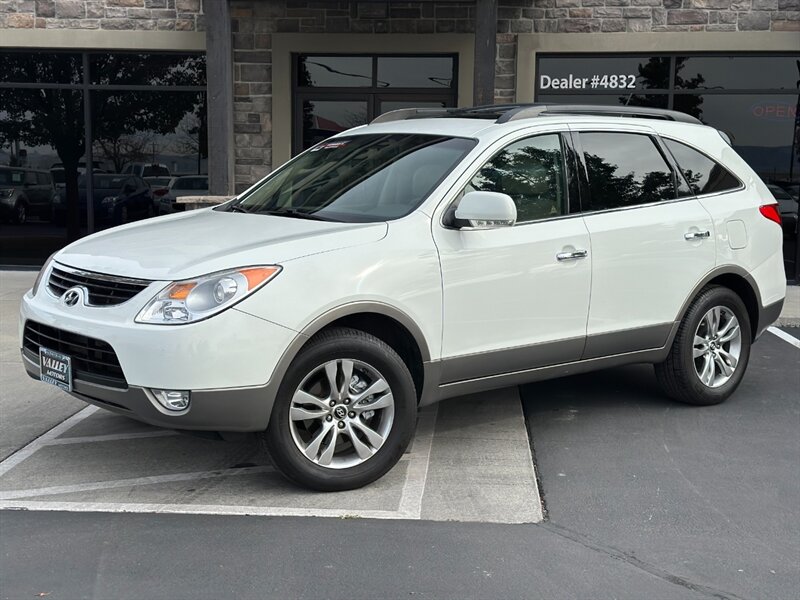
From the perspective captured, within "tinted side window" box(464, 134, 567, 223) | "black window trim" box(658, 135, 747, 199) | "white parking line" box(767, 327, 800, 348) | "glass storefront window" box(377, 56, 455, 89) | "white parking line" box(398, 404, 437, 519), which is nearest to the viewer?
"white parking line" box(398, 404, 437, 519)

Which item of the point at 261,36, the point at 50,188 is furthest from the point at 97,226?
the point at 261,36

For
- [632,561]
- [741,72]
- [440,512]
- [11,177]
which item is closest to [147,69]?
[11,177]

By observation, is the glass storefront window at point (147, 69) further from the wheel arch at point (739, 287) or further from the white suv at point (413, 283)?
the wheel arch at point (739, 287)

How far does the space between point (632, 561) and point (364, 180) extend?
253 centimetres

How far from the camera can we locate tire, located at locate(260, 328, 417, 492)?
14.3ft

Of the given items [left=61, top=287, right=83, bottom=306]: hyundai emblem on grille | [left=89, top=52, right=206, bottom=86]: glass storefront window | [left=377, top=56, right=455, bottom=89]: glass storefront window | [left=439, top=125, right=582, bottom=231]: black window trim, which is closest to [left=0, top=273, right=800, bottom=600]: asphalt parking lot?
[left=61, top=287, right=83, bottom=306]: hyundai emblem on grille

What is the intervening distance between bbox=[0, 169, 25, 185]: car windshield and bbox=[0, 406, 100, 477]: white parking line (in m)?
7.71

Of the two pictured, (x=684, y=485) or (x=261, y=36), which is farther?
(x=261, y=36)

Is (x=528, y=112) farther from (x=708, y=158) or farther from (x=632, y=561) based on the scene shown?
(x=632, y=561)

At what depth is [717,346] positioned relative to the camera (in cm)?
625

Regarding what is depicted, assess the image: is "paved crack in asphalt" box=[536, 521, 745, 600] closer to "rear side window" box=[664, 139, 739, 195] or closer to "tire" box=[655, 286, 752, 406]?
"tire" box=[655, 286, 752, 406]

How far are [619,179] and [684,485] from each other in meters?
1.95

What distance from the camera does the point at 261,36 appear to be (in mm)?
12164

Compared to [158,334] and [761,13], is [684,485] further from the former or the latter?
[761,13]
